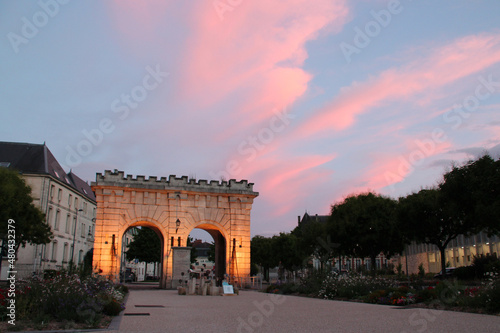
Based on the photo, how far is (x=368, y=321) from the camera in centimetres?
1076

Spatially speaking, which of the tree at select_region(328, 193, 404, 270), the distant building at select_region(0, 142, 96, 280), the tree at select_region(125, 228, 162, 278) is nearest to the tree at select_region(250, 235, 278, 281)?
the tree at select_region(125, 228, 162, 278)

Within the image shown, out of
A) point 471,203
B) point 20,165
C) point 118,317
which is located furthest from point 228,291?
point 20,165

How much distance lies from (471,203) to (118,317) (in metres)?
25.5

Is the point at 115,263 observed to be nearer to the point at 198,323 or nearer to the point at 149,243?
the point at 198,323

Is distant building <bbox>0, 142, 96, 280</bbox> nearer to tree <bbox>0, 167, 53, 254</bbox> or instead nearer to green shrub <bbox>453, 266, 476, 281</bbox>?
tree <bbox>0, 167, 53, 254</bbox>

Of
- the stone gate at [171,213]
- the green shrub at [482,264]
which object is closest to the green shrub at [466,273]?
the green shrub at [482,264]

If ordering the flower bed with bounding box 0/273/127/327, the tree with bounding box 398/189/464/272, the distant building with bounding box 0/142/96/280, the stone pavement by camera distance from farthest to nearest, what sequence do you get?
the distant building with bounding box 0/142/96/280
the tree with bounding box 398/189/464/272
the flower bed with bounding box 0/273/127/327
the stone pavement

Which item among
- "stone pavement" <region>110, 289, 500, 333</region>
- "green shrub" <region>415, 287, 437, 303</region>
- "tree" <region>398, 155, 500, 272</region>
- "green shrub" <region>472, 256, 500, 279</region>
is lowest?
"stone pavement" <region>110, 289, 500, 333</region>

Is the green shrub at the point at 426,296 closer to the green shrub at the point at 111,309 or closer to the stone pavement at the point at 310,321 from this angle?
the stone pavement at the point at 310,321

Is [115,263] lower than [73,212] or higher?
lower

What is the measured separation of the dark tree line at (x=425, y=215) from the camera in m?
27.5

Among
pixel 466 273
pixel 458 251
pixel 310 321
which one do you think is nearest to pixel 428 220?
pixel 466 273

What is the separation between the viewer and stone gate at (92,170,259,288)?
97.3 ft

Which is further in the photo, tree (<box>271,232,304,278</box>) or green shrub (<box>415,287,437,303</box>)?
tree (<box>271,232,304,278</box>)
